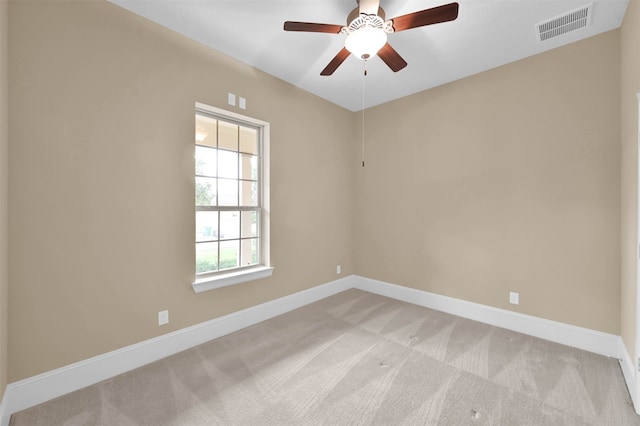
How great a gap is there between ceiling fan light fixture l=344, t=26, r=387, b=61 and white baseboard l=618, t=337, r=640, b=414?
2872mm

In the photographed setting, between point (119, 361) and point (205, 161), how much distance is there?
1877 mm

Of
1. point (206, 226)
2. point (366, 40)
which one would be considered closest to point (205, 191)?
point (206, 226)

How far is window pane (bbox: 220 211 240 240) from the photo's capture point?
2.90 metres

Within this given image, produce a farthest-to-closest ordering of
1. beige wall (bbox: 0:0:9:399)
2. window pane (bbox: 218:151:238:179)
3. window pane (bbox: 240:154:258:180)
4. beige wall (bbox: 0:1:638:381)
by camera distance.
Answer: window pane (bbox: 240:154:258:180) → window pane (bbox: 218:151:238:179) → beige wall (bbox: 0:1:638:381) → beige wall (bbox: 0:0:9:399)

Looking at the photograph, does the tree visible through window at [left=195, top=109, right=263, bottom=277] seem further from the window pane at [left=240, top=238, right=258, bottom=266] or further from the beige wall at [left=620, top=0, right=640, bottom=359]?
the beige wall at [left=620, top=0, right=640, bottom=359]

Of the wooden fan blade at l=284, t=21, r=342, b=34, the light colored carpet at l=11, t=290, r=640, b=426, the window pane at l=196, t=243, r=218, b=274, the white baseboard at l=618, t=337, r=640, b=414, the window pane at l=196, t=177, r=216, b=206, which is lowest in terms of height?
the light colored carpet at l=11, t=290, r=640, b=426

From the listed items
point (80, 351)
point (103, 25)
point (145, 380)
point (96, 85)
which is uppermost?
point (103, 25)

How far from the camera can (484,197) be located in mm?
3088

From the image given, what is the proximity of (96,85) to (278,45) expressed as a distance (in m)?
1.58

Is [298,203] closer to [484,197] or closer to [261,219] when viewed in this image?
[261,219]

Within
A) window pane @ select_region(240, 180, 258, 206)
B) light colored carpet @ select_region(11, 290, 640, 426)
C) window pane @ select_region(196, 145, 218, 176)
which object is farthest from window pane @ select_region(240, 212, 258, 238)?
light colored carpet @ select_region(11, 290, 640, 426)

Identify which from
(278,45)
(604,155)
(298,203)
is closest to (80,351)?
(298,203)

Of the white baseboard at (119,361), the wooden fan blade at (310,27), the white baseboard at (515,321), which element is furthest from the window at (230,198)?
the white baseboard at (515,321)

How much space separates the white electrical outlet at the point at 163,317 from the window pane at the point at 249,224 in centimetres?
107
